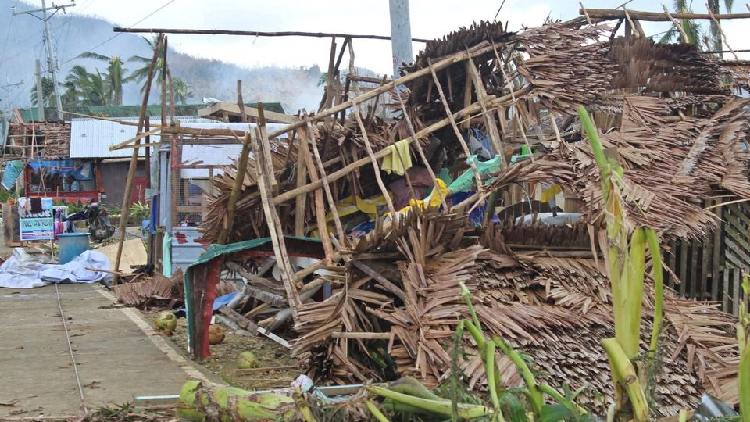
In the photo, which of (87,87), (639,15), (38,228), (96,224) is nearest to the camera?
(639,15)

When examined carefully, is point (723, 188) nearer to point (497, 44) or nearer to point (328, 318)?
point (497, 44)

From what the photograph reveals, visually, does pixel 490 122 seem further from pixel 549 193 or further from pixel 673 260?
pixel 673 260

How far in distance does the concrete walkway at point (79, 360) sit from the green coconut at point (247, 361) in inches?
17.9

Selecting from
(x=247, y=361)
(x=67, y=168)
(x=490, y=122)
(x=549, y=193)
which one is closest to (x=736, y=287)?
(x=549, y=193)

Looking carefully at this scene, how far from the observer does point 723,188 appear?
8.40m

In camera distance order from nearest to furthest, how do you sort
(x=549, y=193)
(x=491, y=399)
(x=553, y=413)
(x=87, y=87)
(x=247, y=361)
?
(x=553, y=413)
(x=491, y=399)
(x=247, y=361)
(x=549, y=193)
(x=87, y=87)

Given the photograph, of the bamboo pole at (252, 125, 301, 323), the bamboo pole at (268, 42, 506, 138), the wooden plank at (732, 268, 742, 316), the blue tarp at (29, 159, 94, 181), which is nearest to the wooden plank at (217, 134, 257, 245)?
the bamboo pole at (252, 125, 301, 323)

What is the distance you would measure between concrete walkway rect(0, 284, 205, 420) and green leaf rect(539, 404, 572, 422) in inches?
191

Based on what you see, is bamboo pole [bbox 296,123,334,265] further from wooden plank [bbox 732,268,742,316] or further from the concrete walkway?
wooden plank [bbox 732,268,742,316]

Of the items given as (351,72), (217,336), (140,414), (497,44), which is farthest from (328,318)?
(351,72)

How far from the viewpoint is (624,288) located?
6.89 feet

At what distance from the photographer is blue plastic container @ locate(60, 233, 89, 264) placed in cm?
1770

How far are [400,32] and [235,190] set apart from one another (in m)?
4.28

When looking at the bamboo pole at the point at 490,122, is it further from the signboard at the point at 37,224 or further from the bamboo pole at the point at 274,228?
the signboard at the point at 37,224
